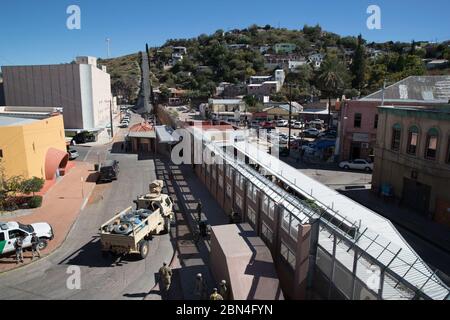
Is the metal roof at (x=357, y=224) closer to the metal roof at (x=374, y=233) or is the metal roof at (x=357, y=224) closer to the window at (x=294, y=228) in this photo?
the metal roof at (x=374, y=233)

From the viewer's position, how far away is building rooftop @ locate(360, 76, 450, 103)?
3266 centimetres

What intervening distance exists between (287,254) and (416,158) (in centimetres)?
1520

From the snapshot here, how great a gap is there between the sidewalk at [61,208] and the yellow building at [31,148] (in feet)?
5.31

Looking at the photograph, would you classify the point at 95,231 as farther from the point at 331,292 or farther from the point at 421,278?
the point at 421,278

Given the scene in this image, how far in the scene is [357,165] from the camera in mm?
34312

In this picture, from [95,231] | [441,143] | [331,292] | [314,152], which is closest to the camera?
[331,292]

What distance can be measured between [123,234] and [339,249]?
874 centimetres

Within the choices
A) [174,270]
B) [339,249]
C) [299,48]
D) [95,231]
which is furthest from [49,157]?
[299,48]

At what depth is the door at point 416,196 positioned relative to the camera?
22359 millimetres

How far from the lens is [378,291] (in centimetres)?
834

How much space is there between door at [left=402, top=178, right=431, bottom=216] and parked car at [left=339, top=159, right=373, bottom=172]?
9880mm

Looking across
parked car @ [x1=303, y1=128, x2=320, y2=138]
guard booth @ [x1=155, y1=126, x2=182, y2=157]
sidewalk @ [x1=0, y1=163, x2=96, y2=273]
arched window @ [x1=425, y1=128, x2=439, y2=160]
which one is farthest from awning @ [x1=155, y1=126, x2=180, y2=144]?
parked car @ [x1=303, y1=128, x2=320, y2=138]

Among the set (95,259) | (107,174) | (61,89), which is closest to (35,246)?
(95,259)

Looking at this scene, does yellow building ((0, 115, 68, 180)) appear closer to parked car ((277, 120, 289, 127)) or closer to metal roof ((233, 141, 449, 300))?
metal roof ((233, 141, 449, 300))
